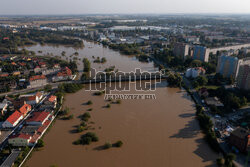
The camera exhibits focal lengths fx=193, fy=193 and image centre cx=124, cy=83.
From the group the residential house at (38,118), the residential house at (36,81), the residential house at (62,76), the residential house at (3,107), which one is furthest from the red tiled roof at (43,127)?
the residential house at (62,76)

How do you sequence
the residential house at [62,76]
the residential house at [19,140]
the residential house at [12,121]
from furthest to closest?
1. the residential house at [62,76]
2. the residential house at [12,121]
3. the residential house at [19,140]

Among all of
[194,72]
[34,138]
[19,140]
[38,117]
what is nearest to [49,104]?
[38,117]

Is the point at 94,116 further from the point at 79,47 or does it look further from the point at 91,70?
the point at 79,47

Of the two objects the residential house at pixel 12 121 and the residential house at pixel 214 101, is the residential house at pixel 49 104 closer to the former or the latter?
the residential house at pixel 12 121

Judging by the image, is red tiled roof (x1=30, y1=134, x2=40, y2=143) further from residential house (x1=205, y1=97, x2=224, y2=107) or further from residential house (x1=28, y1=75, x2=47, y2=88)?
residential house (x1=205, y1=97, x2=224, y2=107)

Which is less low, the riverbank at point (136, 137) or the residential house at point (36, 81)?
the residential house at point (36, 81)

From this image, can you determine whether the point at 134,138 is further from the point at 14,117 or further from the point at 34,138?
the point at 14,117

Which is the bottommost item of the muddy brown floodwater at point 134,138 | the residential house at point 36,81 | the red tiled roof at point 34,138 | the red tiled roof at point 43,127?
the muddy brown floodwater at point 134,138
